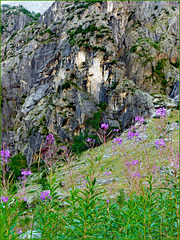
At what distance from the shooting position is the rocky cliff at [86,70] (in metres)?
50.4

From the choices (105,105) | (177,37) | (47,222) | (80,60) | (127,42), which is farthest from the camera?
(127,42)

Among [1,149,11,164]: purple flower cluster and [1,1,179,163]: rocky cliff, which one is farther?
[1,1,179,163]: rocky cliff

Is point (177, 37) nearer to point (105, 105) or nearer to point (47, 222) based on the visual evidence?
point (105, 105)

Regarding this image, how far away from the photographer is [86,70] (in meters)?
54.4

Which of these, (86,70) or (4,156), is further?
(86,70)

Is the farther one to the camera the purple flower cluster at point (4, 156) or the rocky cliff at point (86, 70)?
the rocky cliff at point (86, 70)

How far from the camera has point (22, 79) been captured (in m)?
72.9

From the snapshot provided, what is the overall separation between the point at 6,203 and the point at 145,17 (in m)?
86.2

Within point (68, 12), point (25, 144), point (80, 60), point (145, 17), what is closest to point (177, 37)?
point (145, 17)

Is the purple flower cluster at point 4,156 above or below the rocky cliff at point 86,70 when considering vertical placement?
below

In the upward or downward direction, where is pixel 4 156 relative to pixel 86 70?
downward

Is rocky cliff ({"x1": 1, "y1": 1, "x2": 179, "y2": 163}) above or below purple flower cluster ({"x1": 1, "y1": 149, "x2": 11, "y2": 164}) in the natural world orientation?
above

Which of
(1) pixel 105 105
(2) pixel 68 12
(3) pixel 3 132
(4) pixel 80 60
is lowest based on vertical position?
(3) pixel 3 132

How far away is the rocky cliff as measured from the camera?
50.4 meters
